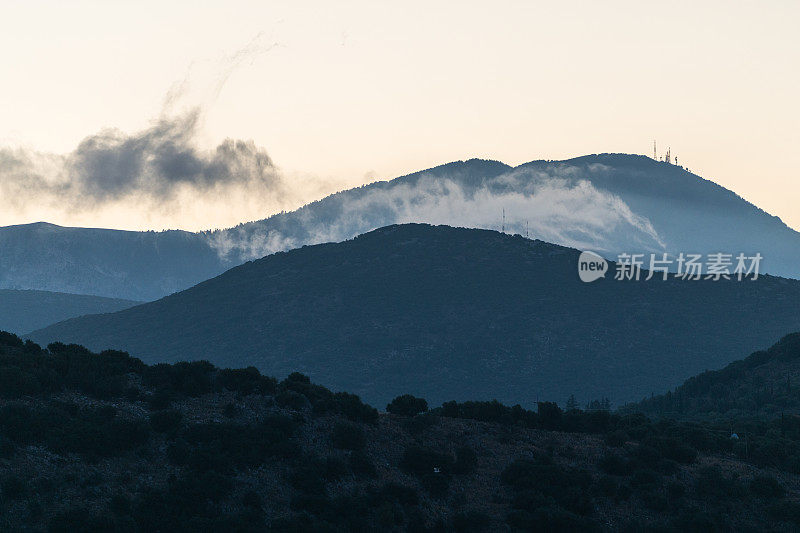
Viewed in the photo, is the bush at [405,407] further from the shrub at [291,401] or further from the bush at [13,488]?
the bush at [13,488]

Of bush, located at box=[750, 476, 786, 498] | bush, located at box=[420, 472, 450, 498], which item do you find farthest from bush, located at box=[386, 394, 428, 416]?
bush, located at box=[750, 476, 786, 498]

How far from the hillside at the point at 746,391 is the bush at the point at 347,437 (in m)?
66.7

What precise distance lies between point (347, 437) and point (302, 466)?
4234mm

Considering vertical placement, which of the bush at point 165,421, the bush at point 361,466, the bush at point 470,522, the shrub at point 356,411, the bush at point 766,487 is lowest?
the bush at point 470,522

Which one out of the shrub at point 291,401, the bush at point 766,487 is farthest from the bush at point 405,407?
the bush at point 766,487

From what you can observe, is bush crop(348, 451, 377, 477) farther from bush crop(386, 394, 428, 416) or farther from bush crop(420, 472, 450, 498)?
bush crop(386, 394, 428, 416)

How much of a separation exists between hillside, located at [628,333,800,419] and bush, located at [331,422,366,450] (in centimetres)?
6669

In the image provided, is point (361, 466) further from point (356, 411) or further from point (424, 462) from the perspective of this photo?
point (356, 411)

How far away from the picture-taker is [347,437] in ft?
198

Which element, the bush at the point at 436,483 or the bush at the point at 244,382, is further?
the bush at the point at 244,382

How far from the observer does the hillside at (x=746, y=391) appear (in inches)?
4843

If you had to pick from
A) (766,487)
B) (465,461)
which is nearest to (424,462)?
(465,461)

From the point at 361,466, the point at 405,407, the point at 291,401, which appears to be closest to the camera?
the point at 361,466

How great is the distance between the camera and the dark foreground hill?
50219mm
